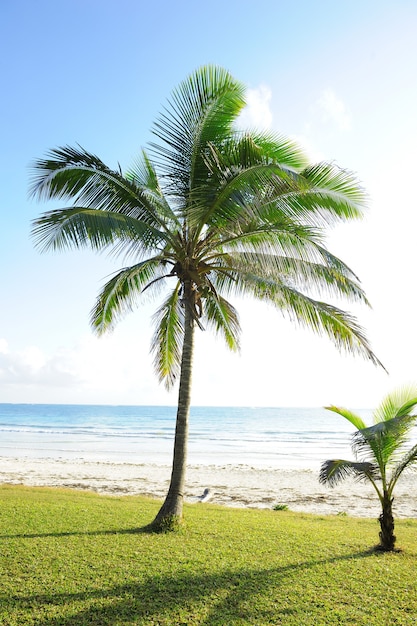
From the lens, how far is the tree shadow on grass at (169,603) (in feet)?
16.0

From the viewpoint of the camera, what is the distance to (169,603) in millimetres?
5254

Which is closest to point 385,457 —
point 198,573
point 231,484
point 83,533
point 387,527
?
point 387,527

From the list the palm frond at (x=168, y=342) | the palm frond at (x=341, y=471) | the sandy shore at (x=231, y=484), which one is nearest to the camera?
the palm frond at (x=341, y=471)

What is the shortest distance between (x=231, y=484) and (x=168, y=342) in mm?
10012

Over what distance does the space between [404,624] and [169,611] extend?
2372 mm

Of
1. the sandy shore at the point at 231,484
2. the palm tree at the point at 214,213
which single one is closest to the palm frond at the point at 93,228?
the palm tree at the point at 214,213

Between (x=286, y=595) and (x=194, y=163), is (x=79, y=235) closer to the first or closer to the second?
(x=194, y=163)

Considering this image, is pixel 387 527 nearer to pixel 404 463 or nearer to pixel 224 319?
pixel 404 463

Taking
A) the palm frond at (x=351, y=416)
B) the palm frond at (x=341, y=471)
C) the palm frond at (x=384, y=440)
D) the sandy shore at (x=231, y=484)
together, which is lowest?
the sandy shore at (x=231, y=484)

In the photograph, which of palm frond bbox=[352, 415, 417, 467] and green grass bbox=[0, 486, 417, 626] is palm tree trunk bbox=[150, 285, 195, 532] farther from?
palm frond bbox=[352, 415, 417, 467]

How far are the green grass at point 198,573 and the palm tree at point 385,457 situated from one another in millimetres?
658

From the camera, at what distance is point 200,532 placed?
8.30 m

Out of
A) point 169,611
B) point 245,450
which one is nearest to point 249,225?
point 169,611

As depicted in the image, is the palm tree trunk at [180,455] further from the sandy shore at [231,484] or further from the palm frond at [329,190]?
the sandy shore at [231,484]
